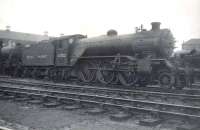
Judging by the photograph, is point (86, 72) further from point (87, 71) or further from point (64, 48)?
point (64, 48)

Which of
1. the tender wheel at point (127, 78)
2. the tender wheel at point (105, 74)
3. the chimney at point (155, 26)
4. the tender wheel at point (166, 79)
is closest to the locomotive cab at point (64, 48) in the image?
the tender wheel at point (105, 74)

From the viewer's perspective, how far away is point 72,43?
52.5 ft

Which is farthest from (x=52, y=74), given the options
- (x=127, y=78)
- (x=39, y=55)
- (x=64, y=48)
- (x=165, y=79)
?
(x=165, y=79)

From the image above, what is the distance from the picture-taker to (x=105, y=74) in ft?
45.1

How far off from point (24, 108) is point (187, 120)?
4.73 meters

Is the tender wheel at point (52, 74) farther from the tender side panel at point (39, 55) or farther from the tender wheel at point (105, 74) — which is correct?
the tender wheel at point (105, 74)

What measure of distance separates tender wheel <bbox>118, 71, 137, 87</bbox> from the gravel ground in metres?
5.46

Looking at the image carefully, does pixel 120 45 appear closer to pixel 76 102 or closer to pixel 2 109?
pixel 76 102

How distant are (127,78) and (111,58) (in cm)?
157

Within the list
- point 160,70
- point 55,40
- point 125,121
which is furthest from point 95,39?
point 125,121

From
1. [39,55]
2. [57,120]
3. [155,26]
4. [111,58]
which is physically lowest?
[57,120]

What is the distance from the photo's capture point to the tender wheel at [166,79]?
1085 cm

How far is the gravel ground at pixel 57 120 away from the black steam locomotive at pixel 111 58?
525cm

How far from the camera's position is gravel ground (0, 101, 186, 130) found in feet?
19.0
